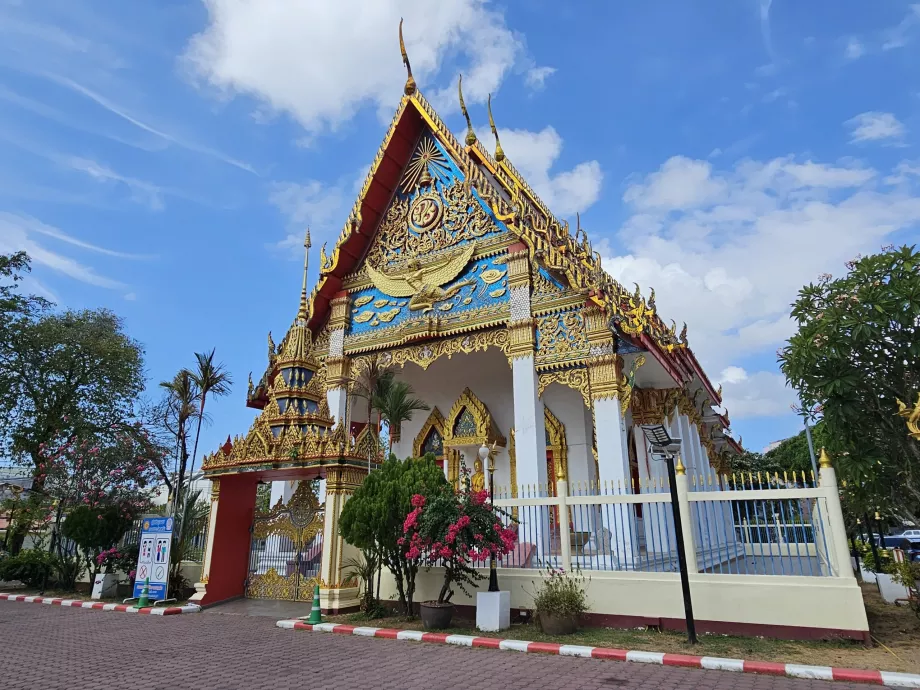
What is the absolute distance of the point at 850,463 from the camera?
7355 mm

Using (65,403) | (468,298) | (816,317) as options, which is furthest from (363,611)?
(65,403)

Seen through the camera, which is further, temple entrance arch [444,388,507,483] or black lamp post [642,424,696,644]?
temple entrance arch [444,388,507,483]

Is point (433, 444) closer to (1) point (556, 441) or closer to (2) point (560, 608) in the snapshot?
(1) point (556, 441)

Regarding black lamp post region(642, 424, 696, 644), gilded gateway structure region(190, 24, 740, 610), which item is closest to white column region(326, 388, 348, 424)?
gilded gateway structure region(190, 24, 740, 610)

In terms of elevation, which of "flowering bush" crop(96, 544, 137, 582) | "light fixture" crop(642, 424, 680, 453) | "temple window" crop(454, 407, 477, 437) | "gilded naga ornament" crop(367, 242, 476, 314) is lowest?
"flowering bush" crop(96, 544, 137, 582)

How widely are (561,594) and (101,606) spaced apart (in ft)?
26.5

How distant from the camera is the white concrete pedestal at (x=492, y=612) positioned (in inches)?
279

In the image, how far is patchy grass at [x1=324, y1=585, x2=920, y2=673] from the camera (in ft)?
17.6

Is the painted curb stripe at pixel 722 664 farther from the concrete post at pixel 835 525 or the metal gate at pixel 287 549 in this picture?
the metal gate at pixel 287 549

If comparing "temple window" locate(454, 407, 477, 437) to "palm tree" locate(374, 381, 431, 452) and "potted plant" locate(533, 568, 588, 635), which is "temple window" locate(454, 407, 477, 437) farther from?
"potted plant" locate(533, 568, 588, 635)

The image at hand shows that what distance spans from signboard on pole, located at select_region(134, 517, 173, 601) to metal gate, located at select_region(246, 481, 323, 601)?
1330mm

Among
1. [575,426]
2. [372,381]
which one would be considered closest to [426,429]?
[372,381]

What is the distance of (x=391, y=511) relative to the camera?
778cm

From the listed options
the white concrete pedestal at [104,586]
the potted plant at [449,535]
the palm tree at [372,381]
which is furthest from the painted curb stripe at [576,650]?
the white concrete pedestal at [104,586]
